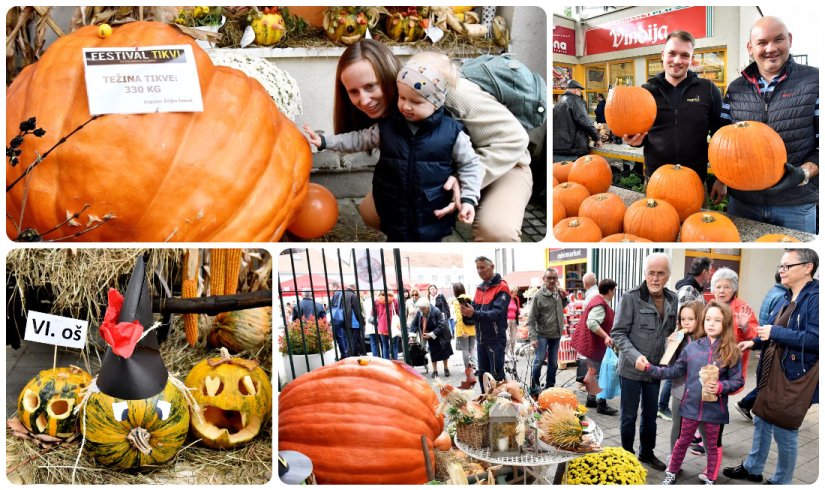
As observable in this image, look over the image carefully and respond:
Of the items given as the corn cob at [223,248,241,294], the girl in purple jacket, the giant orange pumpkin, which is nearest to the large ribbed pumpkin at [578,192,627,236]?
the girl in purple jacket

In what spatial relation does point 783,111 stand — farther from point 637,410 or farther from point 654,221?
point 637,410

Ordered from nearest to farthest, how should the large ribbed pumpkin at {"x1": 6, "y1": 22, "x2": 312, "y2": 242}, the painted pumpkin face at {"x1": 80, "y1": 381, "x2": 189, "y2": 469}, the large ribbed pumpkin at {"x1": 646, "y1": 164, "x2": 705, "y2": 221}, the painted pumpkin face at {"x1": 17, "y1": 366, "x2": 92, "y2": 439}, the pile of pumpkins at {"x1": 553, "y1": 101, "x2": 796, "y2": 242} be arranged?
1. the large ribbed pumpkin at {"x1": 6, "y1": 22, "x2": 312, "y2": 242}
2. the painted pumpkin face at {"x1": 80, "y1": 381, "x2": 189, "y2": 469}
3. the painted pumpkin face at {"x1": 17, "y1": 366, "x2": 92, "y2": 439}
4. the pile of pumpkins at {"x1": 553, "y1": 101, "x2": 796, "y2": 242}
5. the large ribbed pumpkin at {"x1": 646, "y1": 164, "x2": 705, "y2": 221}

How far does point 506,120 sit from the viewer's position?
2201mm

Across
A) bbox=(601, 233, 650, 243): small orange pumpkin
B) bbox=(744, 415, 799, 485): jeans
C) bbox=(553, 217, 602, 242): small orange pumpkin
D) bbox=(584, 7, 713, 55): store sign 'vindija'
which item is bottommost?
bbox=(744, 415, 799, 485): jeans

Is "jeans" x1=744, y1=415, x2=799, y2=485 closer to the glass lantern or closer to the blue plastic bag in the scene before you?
the blue plastic bag

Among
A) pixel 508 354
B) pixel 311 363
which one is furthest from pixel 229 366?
pixel 508 354

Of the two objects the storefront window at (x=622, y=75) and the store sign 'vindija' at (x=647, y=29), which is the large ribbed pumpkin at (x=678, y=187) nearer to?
the storefront window at (x=622, y=75)

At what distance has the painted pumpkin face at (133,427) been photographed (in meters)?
1.81

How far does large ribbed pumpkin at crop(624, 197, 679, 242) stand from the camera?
2.22 m

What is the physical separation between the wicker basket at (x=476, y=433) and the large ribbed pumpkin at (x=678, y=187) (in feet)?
3.26

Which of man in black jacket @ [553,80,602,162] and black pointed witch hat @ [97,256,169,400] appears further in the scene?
man in black jacket @ [553,80,602,162]

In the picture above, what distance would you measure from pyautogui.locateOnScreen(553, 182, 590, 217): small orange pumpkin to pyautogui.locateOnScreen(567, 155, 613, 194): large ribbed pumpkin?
0.08ft

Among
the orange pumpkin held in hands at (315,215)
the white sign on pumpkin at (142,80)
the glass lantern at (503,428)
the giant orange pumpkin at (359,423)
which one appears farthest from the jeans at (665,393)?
the white sign on pumpkin at (142,80)

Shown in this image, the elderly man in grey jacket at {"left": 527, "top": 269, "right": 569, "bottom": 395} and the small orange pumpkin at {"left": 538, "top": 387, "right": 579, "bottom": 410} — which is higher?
the elderly man in grey jacket at {"left": 527, "top": 269, "right": 569, "bottom": 395}
